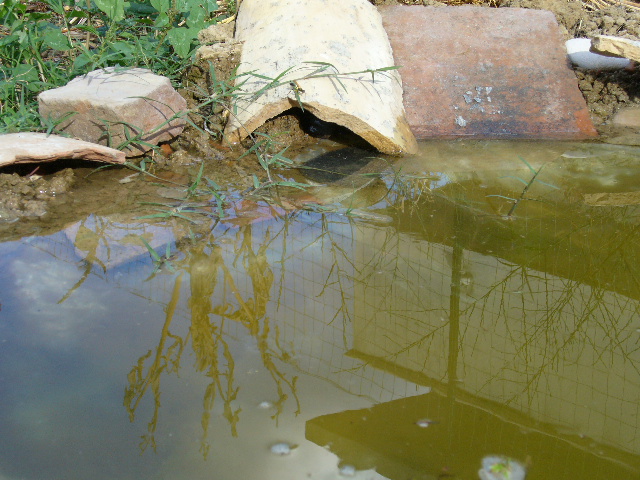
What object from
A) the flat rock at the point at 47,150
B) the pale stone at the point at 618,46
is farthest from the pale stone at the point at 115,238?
the pale stone at the point at 618,46

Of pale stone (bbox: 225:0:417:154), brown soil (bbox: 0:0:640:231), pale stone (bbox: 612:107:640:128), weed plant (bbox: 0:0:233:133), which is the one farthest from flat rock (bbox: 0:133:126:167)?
pale stone (bbox: 612:107:640:128)

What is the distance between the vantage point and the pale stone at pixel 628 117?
439cm

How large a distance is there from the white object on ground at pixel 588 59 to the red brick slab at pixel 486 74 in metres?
0.08

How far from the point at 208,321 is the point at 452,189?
1681mm

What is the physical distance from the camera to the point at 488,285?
245cm

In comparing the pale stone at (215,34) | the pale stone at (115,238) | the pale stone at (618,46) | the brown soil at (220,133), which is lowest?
the pale stone at (115,238)

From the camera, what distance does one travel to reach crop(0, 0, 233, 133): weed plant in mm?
4086

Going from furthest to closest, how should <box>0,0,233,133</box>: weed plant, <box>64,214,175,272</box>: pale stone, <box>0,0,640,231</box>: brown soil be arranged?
1. <box>0,0,233,133</box>: weed plant
2. <box>0,0,640,231</box>: brown soil
3. <box>64,214,175,272</box>: pale stone

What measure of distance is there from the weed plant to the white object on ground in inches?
101

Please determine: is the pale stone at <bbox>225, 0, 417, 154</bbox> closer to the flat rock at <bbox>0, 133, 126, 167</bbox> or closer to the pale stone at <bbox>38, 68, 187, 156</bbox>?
the pale stone at <bbox>38, 68, 187, 156</bbox>

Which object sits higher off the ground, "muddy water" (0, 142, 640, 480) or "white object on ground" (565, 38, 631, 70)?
"white object on ground" (565, 38, 631, 70)

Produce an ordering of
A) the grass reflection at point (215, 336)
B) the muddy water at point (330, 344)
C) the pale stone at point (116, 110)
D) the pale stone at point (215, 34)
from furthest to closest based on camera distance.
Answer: the pale stone at point (215, 34), the pale stone at point (116, 110), the grass reflection at point (215, 336), the muddy water at point (330, 344)

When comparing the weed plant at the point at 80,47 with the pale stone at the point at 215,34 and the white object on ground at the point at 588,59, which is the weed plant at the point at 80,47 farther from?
the white object on ground at the point at 588,59

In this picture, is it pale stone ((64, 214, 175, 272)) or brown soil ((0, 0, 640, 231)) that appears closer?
pale stone ((64, 214, 175, 272))
